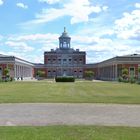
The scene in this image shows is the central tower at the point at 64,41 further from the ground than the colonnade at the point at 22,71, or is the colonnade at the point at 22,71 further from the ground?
the central tower at the point at 64,41

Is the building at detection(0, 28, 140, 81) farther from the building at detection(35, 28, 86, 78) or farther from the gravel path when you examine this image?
the gravel path

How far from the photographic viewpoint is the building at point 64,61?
13788 cm

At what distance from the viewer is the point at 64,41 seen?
143125mm

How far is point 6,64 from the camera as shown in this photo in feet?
332
